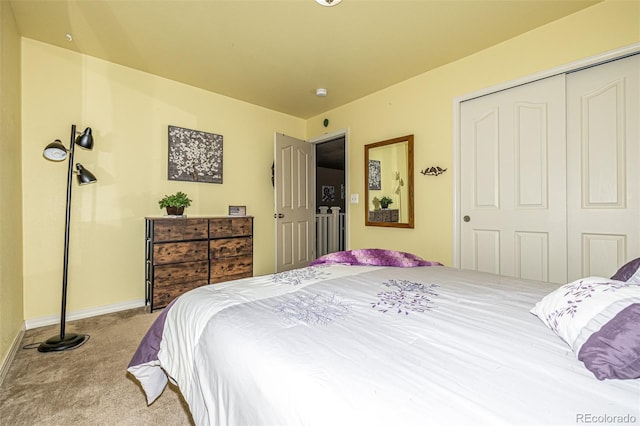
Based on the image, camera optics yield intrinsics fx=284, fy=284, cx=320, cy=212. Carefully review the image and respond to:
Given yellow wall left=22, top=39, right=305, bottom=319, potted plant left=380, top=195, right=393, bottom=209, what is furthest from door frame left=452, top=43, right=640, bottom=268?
yellow wall left=22, top=39, right=305, bottom=319

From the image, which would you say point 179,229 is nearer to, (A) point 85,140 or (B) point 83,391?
(A) point 85,140

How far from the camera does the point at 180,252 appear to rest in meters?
2.86

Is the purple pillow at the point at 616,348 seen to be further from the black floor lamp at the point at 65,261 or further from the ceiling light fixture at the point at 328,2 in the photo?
the black floor lamp at the point at 65,261

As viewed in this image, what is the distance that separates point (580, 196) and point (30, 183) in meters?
4.51

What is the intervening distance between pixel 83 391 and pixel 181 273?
1325mm

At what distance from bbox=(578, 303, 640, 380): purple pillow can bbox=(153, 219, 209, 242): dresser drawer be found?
2980 mm

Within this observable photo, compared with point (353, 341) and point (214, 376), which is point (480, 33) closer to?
point (353, 341)

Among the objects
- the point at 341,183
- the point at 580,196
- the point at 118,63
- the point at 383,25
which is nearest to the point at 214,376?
the point at 383,25

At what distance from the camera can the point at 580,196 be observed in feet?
7.11

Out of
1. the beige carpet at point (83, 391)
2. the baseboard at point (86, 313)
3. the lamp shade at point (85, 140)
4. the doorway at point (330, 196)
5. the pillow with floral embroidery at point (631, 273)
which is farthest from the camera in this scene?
the doorway at point (330, 196)

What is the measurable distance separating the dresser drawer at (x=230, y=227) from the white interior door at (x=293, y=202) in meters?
0.45

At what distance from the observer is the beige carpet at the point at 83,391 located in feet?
4.58

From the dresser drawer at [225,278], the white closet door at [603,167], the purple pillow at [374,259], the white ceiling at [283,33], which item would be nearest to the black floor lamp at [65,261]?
the white ceiling at [283,33]

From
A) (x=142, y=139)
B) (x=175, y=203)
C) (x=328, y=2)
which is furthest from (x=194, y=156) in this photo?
(x=328, y=2)
